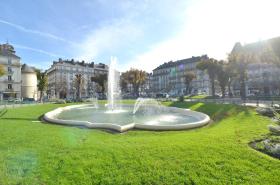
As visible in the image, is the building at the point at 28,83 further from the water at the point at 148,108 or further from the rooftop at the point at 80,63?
the water at the point at 148,108

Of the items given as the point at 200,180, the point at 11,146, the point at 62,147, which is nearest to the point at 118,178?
the point at 200,180

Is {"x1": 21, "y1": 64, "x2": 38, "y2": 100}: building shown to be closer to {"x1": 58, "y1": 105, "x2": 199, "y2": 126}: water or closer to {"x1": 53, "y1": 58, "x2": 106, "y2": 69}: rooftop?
{"x1": 53, "y1": 58, "x2": 106, "y2": 69}: rooftop

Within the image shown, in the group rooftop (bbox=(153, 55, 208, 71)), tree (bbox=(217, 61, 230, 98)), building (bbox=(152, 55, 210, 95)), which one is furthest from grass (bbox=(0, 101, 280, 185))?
rooftop (bbox=(153, 55, 208, 71))

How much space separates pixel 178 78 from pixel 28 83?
78.2 metres

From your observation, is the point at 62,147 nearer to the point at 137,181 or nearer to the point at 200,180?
the point at 137,181

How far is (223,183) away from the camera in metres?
5.67

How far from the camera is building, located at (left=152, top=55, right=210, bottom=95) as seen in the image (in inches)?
4360

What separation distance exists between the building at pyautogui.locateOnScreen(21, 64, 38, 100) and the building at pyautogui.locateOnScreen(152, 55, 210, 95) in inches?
2765

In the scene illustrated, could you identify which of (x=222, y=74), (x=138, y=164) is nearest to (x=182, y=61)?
(x=222, y=74)

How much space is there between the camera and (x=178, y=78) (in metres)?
122

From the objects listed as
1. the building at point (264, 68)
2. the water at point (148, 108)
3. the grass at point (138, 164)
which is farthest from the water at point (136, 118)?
the building at point (264, 68)

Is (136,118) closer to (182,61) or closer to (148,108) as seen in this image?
(148,108)

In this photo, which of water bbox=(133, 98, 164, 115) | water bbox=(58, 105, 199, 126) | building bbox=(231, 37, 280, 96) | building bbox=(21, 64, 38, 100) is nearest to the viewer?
water bbox=(58, 105, 199, 126)

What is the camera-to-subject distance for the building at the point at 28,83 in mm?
82812
